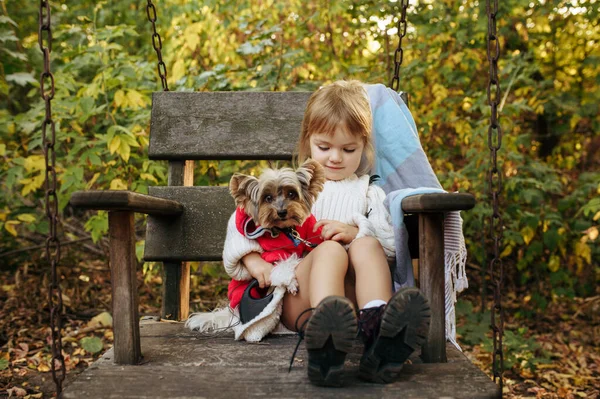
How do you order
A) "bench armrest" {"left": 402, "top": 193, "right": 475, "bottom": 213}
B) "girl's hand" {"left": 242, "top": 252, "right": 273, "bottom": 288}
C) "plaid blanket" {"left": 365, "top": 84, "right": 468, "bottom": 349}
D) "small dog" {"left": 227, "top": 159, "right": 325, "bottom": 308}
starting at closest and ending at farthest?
1. "bench armrest" {"left": 402, "top": 193, "right": 475, "bottom": 213}
2. "small dog" {"left": 227, "top": 159, "right": 325, "bottom": 308}
3. "girl's hand" {"left": 242, "top": 252, "right": 273, "bottom": 288}
4. "plaid blanket" {"left": 365, "top": 84, "right": 468, "bottom": 349}

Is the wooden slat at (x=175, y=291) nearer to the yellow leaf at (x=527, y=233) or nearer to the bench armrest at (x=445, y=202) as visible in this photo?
the bench armrest at (x=445, y=202)

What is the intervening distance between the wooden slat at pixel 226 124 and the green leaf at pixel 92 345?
4.58 feet

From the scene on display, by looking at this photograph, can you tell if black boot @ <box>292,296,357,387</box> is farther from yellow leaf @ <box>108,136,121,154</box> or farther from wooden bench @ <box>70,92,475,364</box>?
yellow leaf @ <box>108,136,121,154</box>

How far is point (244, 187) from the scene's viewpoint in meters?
1.95

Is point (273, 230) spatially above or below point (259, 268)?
above

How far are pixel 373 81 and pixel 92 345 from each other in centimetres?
261

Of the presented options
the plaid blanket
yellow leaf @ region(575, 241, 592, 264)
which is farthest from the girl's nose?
yellow leaf @ region(575, 241, 592, 264)

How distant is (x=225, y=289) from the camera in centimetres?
479

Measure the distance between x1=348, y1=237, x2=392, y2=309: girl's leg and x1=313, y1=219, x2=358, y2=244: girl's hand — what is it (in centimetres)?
9

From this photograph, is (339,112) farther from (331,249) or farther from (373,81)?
(373,81)

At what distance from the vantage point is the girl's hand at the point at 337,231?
2070mm

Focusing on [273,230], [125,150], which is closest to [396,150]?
[273,230]

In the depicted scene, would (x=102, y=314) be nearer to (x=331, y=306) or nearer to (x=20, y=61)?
(x=20, y=61)

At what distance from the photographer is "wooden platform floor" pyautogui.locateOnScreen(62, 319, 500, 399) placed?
4.84 ft
